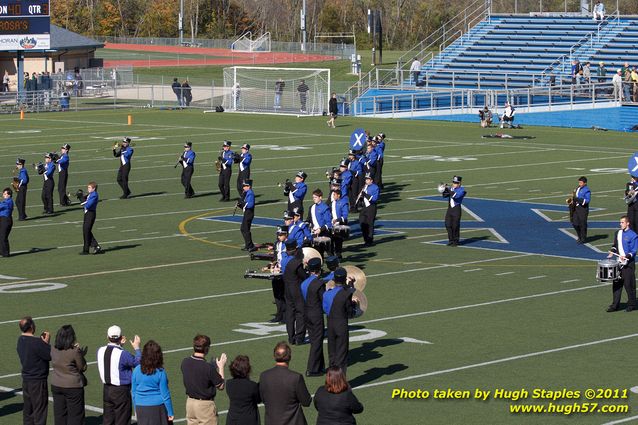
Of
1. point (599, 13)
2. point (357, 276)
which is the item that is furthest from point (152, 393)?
point (599, 13)

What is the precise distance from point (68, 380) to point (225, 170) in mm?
21339

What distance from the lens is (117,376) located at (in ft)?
45.1

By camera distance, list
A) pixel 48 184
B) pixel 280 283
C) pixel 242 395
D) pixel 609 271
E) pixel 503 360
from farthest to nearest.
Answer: pixel 48 184 → pixel 609 271 → pixel 280 283 → pixel 503 360 → pixel 242 395

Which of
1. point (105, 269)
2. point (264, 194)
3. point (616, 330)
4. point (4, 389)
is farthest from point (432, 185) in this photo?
point (4, 389)

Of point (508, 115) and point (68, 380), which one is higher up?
point (508, 115)

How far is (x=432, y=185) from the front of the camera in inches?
1516

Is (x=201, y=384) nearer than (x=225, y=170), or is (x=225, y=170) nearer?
(x=201, y=384)

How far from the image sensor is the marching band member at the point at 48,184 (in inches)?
1303

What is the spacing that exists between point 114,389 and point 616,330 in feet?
28.2

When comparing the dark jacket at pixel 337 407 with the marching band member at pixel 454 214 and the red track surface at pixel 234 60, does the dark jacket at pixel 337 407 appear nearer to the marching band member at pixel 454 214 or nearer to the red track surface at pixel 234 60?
the marching band member at pixel 454 214

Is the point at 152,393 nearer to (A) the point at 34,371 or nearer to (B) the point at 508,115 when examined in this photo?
(A) the point at 34,371

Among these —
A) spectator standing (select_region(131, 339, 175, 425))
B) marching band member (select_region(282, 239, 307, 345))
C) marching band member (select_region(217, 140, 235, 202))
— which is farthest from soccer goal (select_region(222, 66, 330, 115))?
spectator standing (select_region(131, 339, 175, 425))

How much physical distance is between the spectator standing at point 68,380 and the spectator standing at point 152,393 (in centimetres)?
143

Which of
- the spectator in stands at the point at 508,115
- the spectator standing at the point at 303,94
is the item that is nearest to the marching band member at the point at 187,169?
the spectator in stands at the point at 508,115
